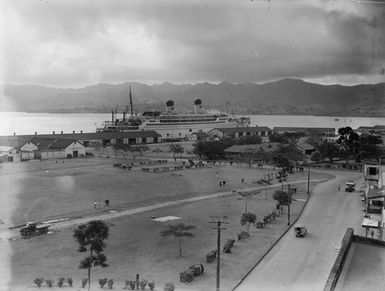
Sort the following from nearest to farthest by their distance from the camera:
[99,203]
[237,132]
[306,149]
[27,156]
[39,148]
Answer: [99,203] < [27,156] < [39,148] < [306,149] < [237,132]

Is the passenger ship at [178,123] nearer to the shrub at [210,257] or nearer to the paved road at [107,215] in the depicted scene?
the paved road at [107,215]

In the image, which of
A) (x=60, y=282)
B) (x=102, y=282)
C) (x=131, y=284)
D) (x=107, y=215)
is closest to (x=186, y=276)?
(x=131, y=284)

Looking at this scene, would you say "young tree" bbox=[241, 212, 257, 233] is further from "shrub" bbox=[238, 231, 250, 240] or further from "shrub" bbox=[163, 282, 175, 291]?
"shrub" bbox=[163, 282, 175, 291]

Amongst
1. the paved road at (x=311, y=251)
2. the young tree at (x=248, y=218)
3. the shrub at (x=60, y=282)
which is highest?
the young tree at (x=248, y=218)

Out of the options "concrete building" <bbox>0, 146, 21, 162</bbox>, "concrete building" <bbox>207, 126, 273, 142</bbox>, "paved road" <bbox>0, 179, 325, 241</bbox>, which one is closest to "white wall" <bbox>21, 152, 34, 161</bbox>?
"concrete building" <bbox>0, 146, 21, 162</bbox>

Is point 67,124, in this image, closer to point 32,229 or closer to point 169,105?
point 169,105

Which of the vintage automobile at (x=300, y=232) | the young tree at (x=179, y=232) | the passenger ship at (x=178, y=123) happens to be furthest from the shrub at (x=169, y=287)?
the passenger ship at (x=178, y=123)
